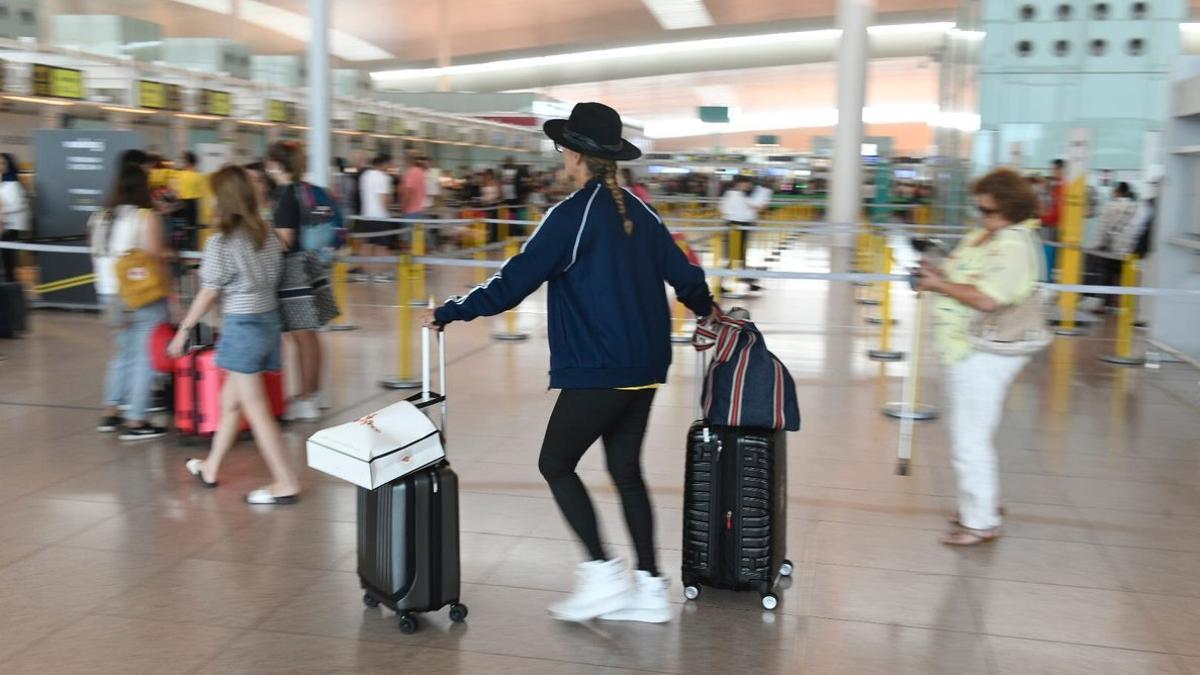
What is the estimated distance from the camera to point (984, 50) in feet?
52.4

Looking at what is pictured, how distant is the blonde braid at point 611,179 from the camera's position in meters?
3.53

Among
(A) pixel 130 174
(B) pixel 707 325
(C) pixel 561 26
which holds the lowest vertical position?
(B) pixel 707 325

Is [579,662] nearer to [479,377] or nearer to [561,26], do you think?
[479,377]

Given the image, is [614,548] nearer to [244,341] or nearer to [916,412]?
[244,341]

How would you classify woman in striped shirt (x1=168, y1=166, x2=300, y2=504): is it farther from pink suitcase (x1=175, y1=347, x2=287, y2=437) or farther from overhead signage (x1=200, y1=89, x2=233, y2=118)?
overhead signage (x1=200, y1=89, x2=233, y2=118)

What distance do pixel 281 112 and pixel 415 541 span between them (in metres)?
17.8

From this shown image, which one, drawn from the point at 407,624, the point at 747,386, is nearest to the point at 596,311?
the point at 747,386

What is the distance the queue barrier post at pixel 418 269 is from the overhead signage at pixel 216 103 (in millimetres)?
6290

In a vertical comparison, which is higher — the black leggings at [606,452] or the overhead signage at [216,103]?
the overhead signage at [216,103]

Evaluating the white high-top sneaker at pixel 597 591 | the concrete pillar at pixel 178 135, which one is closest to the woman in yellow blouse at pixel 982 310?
the white high-top sneaker at pixel 597 591

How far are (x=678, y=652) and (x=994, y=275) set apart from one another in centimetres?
195

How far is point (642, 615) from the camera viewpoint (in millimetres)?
3801

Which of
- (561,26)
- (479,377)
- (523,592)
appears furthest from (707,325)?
(561,26)

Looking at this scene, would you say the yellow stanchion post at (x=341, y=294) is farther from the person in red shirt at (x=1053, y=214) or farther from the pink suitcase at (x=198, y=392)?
the person in red shirt at (x=1053, y=214)
